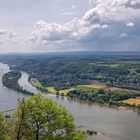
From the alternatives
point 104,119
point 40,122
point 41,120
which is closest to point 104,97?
point 104,119

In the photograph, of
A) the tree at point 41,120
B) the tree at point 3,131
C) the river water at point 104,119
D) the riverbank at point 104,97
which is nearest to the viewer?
the tree at point 41,120

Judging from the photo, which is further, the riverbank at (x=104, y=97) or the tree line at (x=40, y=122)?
the riverbank at (x=104, y=97)

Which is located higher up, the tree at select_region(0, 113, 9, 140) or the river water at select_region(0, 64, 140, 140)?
the tree at select_region(0, 113, 9, 140)

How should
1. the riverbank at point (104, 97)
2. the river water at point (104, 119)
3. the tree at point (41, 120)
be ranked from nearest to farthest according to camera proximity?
1. the tree at point (41, 120)
2. the river water at point (104, 119)
3. the riverbank at point (104, 97)

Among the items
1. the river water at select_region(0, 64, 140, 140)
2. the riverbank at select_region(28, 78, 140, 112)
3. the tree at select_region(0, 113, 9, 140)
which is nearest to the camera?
the tree at select_region(0, 113, 9, 140)

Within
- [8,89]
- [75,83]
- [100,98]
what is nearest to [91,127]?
[100,98]

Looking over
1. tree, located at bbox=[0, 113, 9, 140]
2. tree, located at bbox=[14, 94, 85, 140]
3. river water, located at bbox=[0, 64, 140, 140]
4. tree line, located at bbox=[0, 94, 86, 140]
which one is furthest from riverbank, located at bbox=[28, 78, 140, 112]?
tree, located at bbox=[0, 113, 9, 140]

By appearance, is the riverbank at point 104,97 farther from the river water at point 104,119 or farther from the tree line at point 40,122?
the tree line at point 40,122

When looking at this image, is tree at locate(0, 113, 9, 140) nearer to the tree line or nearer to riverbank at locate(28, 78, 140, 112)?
the tree line

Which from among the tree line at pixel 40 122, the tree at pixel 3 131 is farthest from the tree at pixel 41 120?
the tree at pixel 3 131
